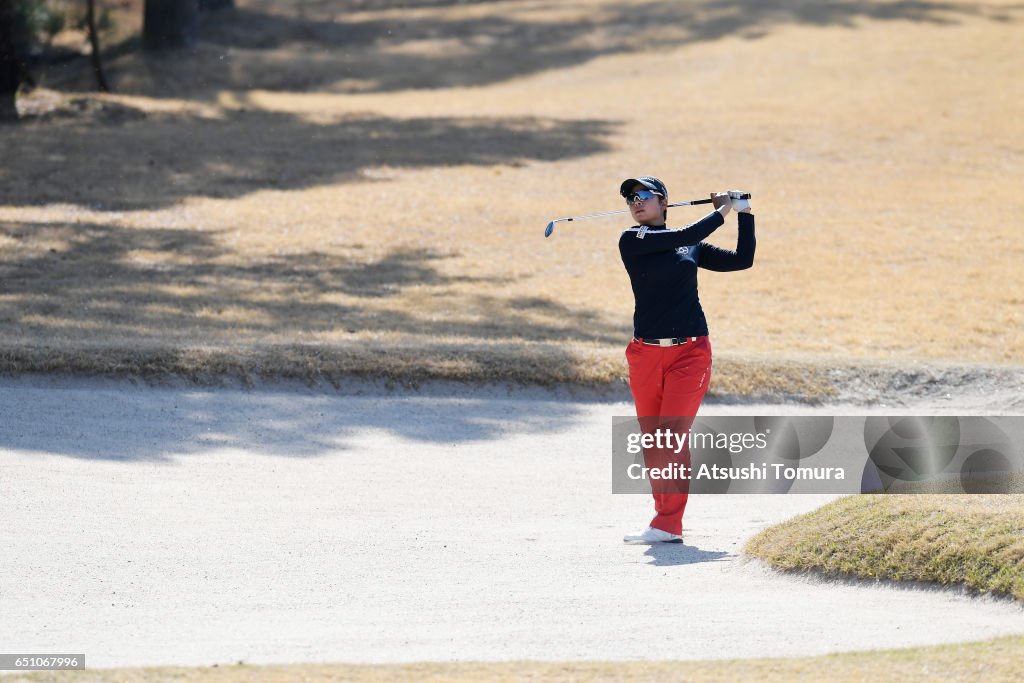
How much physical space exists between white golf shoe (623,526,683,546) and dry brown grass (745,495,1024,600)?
1.50ft

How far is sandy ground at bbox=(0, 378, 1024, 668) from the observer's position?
5961 mm

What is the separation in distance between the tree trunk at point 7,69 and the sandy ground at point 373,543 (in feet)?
49.4

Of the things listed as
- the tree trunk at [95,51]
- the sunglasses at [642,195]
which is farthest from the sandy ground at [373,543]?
the tree trunk at [95,51]

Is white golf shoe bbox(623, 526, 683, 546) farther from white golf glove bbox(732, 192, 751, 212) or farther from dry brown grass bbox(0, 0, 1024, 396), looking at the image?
dry brown grass bbox(0, 0, 1024, 396)

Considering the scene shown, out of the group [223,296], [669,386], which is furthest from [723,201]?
[223,296]

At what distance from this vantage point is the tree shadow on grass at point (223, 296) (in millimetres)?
13328

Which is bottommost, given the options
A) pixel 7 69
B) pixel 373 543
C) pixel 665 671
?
pixel 373 543

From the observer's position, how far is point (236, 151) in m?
23.6

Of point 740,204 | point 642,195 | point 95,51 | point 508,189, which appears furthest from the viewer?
point 95,51

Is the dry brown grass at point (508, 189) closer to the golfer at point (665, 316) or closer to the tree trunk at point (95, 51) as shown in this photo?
the tree trunk at point (95, 51)

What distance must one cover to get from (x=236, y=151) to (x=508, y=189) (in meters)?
5.03

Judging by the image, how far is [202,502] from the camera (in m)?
8.50

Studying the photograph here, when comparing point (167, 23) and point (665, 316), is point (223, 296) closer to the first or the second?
point (665, 316)

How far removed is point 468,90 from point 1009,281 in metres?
16.7
